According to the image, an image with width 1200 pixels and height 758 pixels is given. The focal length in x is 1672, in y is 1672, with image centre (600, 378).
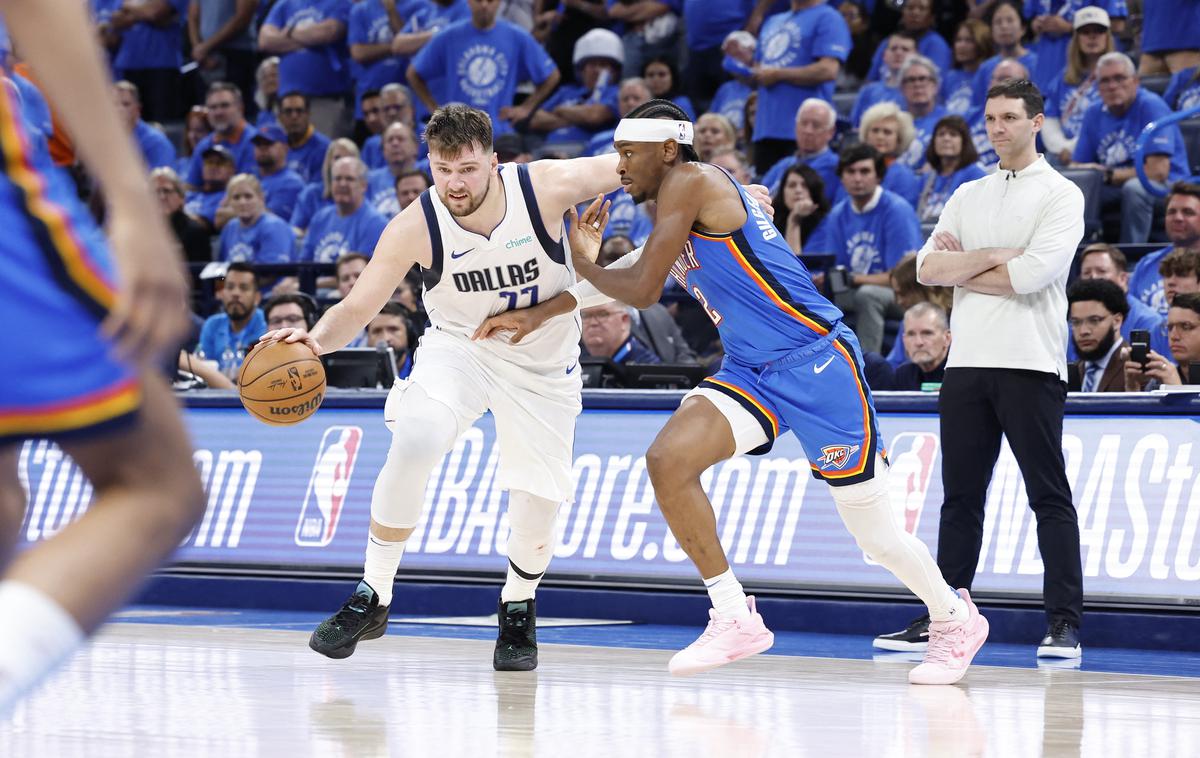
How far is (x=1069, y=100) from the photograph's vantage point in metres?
12.7

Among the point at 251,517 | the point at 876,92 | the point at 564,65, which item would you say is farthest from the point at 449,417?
the point at 564,65

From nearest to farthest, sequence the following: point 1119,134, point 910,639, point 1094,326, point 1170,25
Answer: point 910,639 → point 1094,326 → point 1119,134 → point 1170,25

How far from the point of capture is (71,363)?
2.35 meters

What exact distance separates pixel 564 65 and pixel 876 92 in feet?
12.6

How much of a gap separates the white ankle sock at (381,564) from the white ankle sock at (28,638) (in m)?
4.29

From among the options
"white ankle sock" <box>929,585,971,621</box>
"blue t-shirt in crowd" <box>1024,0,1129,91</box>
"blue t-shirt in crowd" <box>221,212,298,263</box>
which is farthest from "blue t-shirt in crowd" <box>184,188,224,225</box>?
"white ankle sock" <box>929,585,971,621</box>

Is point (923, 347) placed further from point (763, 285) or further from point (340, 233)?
point (340, 233)

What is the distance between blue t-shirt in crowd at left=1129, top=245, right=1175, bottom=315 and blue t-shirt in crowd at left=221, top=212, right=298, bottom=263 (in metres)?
7.21

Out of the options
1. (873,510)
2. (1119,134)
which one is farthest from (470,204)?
(1119,134)

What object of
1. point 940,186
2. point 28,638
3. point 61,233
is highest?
point 61,233

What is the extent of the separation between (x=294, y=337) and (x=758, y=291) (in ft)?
5.92

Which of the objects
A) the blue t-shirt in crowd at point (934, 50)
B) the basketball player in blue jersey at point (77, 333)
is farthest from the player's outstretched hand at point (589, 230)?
the blue t-shirt in crowd at point (934, 50)

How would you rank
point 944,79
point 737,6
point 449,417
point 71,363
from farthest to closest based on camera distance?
1. point 737,6
2. point 944,79
3. point 449,417
4. point 71,363

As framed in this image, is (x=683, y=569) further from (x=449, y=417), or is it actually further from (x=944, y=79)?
(x=944, y=79)
